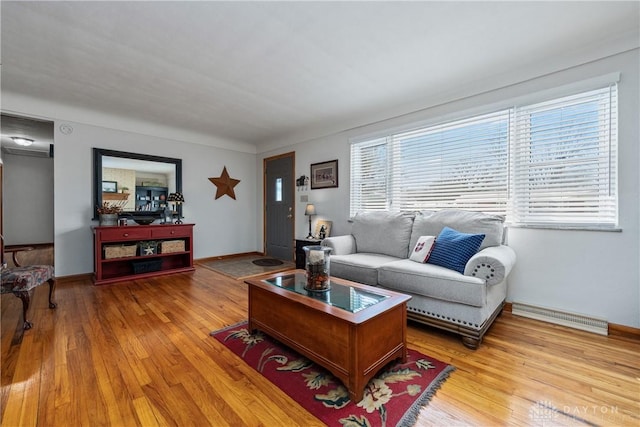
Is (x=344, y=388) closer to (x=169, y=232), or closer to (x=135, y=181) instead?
(x=169, y=232)

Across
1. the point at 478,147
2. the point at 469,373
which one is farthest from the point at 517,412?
the point at 478,147

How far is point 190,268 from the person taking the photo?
4.38 metres

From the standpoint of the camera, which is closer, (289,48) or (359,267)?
(289,48)

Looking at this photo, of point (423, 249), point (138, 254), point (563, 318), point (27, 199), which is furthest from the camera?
point (27, 199)

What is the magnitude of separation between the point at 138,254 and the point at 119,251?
245mm

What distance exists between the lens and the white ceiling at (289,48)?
6.27ft

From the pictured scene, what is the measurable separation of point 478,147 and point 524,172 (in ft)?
1.71

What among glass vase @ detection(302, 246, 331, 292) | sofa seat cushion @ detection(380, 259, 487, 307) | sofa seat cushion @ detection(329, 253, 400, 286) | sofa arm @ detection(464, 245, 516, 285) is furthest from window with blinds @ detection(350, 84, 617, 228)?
glass vase @ detection(302, 246, 331, 292)

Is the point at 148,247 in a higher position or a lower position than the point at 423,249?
lower

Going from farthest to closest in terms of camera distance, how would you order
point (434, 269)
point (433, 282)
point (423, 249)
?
1. point (423, 249)
2. point (434, 269)
3. point (433, 282)

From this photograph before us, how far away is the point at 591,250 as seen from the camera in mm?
2314

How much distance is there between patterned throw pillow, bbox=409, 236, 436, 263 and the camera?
2.60 m

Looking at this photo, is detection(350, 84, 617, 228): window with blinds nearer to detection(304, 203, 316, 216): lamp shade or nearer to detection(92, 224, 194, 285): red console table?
detection(304, 203, 316, 216): lamp shade

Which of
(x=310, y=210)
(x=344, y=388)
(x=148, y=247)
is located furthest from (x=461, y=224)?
(x=148, y=247)
